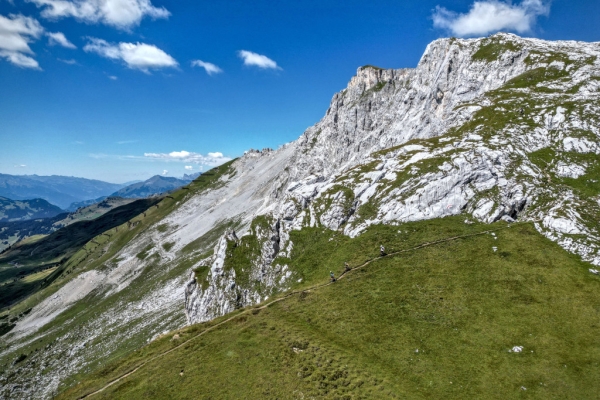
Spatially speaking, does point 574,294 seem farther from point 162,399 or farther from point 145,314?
point 145,314

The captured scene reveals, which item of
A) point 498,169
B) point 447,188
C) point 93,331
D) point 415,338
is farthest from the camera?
point 93,331

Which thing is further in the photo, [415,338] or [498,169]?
Result: [498,169]

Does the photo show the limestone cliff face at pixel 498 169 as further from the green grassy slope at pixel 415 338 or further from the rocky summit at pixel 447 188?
the green grassy slope at pixel 415 338

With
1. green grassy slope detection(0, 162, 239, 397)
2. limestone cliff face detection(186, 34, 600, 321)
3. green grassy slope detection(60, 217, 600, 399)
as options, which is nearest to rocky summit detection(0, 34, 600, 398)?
limestone cliff face detection(186, 34, 600, 321)

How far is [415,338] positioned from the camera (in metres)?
34.8

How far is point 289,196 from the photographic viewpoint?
278 ft

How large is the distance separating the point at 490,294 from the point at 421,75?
143 meters

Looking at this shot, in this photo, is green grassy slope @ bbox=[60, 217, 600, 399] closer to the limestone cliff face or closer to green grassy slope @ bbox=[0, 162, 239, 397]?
the limestone cliff face

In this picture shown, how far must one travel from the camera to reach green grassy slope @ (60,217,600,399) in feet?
95.7

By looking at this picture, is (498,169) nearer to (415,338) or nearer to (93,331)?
(415,338)

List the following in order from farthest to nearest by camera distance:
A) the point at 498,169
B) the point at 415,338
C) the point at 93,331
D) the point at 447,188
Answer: the point at 93,331 < the point at 447,188 < the point at 498,169 < the point at 415,338

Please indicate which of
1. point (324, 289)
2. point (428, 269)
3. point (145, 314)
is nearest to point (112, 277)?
point (145, 314)

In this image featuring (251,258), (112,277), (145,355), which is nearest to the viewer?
(145,355)

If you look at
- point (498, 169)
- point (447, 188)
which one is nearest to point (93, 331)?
point (447, 188)
